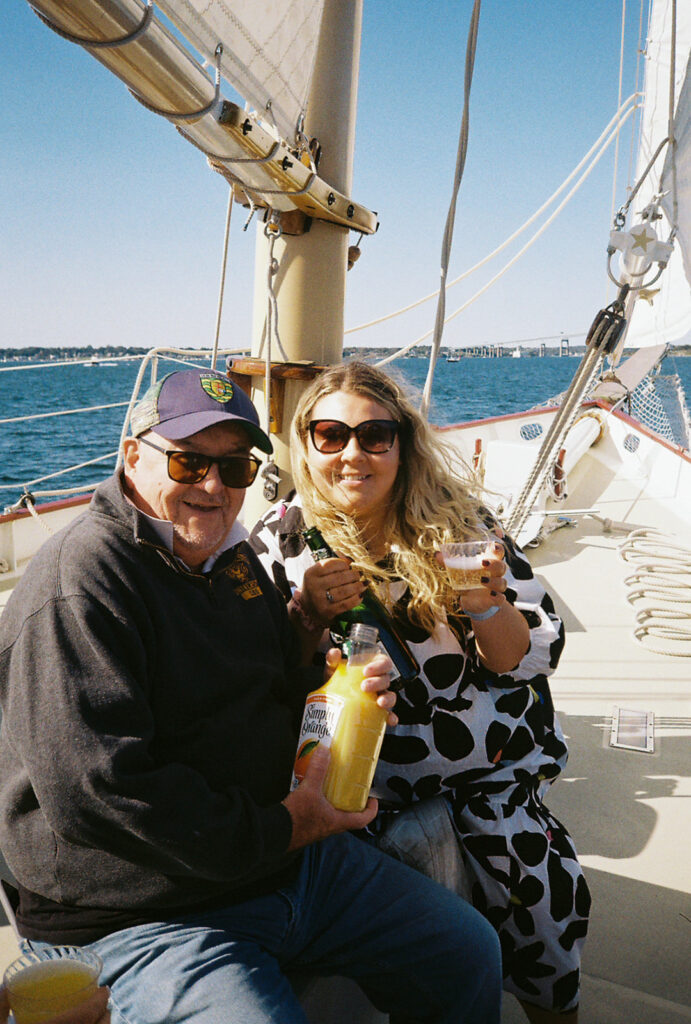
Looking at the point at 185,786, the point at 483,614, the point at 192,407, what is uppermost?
the point at 192,407

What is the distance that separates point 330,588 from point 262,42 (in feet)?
4.99

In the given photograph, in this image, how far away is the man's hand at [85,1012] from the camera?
95 centimetres

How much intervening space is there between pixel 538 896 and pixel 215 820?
86cm

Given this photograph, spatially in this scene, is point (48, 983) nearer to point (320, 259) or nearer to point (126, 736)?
point (126, 736)

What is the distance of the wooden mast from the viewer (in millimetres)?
2670

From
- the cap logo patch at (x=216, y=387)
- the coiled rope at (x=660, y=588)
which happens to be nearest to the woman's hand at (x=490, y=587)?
the cap logo patch at (x=216, y=387)

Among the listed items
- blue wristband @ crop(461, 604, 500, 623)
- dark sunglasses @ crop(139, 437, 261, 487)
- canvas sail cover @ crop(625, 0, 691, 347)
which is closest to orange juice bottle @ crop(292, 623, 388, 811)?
blue wristband @ crop(461, 604, 500, 623)

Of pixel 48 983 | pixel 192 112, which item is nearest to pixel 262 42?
pixel 192 112

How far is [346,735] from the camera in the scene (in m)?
1.42

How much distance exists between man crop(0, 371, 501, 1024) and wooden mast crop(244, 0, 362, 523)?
143 cm

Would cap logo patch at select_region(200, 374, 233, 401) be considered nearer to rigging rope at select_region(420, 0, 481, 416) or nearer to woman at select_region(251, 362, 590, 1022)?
woman at select_region(251, 362, 590, 1022)

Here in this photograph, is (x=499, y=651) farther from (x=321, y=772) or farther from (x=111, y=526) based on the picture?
(x=111, y=526)

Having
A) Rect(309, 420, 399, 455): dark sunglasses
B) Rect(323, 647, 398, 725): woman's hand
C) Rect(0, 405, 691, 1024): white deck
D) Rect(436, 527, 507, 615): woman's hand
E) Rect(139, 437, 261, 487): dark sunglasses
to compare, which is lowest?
Rect(0, 405, 691, 1024): white deck

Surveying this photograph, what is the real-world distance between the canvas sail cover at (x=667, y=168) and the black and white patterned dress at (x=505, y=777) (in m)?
1.88
